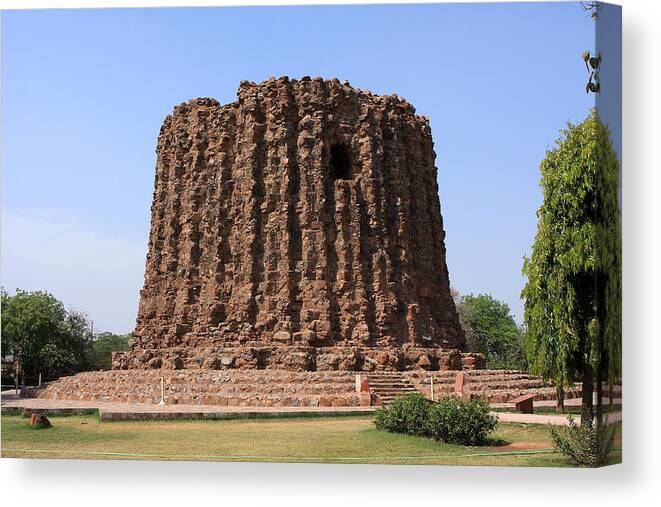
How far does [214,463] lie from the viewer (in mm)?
13289

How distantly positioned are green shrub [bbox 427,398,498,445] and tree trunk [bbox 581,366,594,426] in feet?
5.07

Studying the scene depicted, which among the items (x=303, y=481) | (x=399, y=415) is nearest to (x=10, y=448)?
(x=303, y=481)

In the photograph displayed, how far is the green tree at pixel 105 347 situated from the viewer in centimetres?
4053

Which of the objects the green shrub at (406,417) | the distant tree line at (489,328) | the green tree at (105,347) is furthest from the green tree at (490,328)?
the green shrub at (406,417)

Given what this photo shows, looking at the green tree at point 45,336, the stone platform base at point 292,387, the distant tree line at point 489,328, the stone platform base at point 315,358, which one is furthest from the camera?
the distant tree line at point 489,328

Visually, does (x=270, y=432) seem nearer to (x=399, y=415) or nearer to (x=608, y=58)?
(x=399, y=415)

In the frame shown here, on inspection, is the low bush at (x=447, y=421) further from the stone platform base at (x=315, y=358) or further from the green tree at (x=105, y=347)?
the green tree at (x=105, y=347)

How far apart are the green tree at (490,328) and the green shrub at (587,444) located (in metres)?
34.8

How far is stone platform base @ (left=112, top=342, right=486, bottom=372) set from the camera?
23422 mm

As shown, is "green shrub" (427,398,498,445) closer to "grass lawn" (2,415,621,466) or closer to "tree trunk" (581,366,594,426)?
"grass lawn" (2,415,621,466)

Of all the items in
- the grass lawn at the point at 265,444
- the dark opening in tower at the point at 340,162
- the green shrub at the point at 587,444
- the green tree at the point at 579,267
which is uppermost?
the dark opening in tower at the point at 340,162

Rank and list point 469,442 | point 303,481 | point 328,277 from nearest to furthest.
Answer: point 303,481 < point 469,442 < point 328,277

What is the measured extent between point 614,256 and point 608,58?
121 inches

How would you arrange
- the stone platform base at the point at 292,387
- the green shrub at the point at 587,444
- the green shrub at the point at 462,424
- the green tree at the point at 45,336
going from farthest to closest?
the green tree at the point at 45,336 < the stone platform base at the point at 292,387 < the green shrub at the point at 462,424 < the green shrub at the point at 587,444
